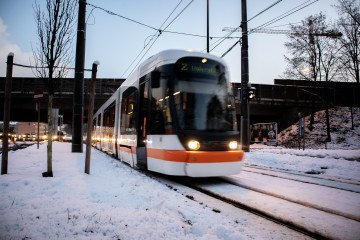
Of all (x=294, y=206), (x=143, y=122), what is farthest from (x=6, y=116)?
(x=294, y=206)

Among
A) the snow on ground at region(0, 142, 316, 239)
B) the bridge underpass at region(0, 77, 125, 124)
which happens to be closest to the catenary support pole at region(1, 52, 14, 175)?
the snow on ground at region(0, 142, 316, 239)

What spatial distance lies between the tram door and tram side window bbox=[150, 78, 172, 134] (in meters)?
0.43

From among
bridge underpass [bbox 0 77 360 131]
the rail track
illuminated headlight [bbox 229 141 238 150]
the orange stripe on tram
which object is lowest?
the rail track

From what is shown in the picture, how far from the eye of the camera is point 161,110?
6.87 meters

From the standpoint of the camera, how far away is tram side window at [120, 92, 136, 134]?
8.93 metres

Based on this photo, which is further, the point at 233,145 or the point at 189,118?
the point at 233,145

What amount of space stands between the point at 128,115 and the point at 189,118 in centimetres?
377

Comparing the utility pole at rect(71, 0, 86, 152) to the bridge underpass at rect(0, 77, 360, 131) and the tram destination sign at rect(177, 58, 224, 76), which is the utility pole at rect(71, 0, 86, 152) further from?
the bridge underpass at rect(0, 77, 360, 131)

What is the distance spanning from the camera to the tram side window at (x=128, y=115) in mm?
8927

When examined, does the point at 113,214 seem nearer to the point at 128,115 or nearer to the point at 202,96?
the point at 202,96

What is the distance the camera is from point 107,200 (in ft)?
15.0

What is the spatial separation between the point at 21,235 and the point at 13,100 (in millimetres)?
33855

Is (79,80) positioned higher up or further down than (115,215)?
higher up

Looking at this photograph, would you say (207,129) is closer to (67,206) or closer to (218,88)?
(218,88)
